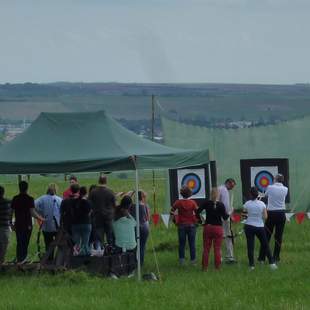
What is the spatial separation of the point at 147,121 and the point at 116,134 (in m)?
57.5

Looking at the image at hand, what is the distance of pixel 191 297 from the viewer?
15203mm

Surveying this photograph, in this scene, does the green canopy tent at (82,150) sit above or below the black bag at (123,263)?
above

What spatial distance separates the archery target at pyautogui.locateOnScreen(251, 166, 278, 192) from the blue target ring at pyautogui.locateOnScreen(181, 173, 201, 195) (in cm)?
145

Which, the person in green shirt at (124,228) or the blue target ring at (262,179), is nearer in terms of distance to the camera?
the person in green shirt at (124,228)

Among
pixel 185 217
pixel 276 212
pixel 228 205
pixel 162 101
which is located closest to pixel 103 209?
pixel 185 217

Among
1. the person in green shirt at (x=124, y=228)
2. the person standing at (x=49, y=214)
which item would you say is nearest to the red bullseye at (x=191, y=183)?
the person standing at (x=49, y=214)

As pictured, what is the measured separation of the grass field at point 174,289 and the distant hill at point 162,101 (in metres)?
31.8

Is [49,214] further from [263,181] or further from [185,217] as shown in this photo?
[263,181]

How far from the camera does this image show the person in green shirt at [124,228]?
18.2 meters

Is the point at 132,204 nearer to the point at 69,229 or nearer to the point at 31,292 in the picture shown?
the point at 69,229

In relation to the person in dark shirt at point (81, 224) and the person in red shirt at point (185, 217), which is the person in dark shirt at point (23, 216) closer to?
the person in dark shirt at point (81, 224)

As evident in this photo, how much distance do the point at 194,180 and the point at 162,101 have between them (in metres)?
63.0

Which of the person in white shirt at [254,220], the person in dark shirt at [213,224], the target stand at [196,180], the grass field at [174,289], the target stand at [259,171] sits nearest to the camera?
the grass field at [174,289]

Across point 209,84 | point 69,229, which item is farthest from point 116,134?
point 209,84
